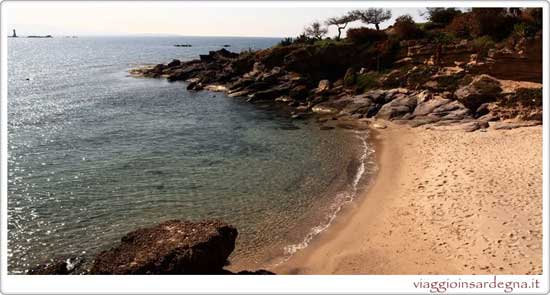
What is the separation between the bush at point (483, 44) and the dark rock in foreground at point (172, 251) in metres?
34.0

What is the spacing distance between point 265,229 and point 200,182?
6.50m

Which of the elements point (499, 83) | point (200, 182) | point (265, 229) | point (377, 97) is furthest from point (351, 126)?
point (265, 229)

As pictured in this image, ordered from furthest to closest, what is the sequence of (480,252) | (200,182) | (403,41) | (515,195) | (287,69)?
(287,69) < (403,41) < (200,182) < (515,195) < (480,252)

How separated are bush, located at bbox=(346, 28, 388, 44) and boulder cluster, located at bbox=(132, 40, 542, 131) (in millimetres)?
1217

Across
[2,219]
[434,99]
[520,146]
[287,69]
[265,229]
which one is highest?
[287,69]

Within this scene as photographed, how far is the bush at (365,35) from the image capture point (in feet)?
160

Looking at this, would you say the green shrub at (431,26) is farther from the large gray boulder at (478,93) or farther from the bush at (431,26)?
the large gray boulder at (478,93)

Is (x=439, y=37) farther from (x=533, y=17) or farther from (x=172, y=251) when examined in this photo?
(x=172, y=251)

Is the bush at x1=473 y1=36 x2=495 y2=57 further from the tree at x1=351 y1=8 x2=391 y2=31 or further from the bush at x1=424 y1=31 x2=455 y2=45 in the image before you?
the tree at x1=351 y1=8 x2=391 y2=31

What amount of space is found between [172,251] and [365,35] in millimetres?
43953

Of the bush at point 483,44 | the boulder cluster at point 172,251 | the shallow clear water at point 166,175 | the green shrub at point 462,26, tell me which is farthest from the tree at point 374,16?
the boulder cluster at point 172,251

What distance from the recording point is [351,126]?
34.2 m

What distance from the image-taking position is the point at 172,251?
11.2 metres

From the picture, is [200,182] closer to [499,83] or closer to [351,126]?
[351,126]
